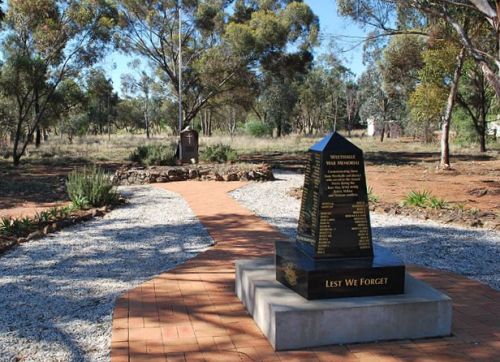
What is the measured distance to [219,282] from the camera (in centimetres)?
561

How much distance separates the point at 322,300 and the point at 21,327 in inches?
98.6

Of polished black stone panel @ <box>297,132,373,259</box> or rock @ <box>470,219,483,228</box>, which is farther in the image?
rock @ <box>470,219,483,228</box>

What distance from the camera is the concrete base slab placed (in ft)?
12.9

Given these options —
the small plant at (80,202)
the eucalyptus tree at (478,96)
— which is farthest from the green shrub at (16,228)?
the eucalyptus tree at (478,96)

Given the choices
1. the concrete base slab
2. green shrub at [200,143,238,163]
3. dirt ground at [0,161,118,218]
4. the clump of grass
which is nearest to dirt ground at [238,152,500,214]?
the clump of grass

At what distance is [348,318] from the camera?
4039 millimetres

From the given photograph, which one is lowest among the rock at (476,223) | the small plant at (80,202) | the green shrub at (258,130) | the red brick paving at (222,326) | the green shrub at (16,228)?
the red brick paving at (222,326)

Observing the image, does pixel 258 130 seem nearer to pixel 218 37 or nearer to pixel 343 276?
pixel 218 37

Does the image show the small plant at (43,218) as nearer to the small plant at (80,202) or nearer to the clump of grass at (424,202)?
the small plant at (80,202)

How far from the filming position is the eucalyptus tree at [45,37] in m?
25.3

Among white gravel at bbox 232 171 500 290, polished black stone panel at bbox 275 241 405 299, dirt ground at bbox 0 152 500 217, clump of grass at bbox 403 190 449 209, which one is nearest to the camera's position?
polished black stone panel at bbox 275 241 405 299

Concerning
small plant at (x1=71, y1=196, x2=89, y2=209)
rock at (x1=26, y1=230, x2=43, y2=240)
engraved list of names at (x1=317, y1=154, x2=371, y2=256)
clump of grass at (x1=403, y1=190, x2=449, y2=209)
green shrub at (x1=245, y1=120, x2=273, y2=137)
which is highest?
green shrub at (x1=245, y1=120, x2=273, y2=137)

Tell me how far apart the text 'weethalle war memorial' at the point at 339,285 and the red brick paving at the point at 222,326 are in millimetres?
122

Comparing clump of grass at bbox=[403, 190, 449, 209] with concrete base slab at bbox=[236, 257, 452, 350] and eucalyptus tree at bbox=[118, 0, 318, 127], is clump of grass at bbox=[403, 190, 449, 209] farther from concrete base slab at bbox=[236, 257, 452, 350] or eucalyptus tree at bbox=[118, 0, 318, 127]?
eucalyptus tree at bbox=[118, 0, 318, 127]
